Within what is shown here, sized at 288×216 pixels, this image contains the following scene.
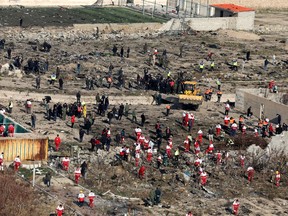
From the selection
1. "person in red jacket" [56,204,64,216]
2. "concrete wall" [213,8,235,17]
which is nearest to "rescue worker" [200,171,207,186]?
"person in red jacket" [56,204,64,216]

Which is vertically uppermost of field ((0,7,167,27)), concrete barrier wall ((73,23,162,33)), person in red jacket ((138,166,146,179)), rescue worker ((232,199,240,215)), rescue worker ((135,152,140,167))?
field ((0,7,167,27))

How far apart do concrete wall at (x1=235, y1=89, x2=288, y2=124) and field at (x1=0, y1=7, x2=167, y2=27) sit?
89.7 ft

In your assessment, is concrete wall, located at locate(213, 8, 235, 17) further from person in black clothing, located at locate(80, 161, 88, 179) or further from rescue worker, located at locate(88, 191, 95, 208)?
rescue worker, located at locate(88, 191, 95, 208)

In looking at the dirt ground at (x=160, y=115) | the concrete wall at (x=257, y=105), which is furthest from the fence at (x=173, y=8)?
the concrete wall at (x=257, y=105)

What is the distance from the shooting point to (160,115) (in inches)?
2876

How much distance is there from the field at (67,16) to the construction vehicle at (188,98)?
2589cm

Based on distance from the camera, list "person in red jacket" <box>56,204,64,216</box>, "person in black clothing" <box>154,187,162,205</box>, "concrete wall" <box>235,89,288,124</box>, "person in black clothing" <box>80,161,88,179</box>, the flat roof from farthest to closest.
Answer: the flat roof < "concrete wall" <box>235,89,288,124</box> < "person in black clothing" <box>80,161,88,179</box> < "person in black clothing" <box>154,187,162,205</box> < "person in red jacket" <box>56,204,64,216</box>

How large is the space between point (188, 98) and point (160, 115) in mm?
2565

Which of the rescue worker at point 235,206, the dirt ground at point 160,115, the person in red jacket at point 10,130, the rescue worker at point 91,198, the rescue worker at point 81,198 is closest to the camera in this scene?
the rescue worker at point 91,198

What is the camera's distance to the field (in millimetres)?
101062

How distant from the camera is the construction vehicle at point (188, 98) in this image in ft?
245

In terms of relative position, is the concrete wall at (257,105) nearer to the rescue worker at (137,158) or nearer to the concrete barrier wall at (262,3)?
the rescue worker at (137,158)

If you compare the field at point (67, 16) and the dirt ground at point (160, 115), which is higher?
the field at point (67, 16)

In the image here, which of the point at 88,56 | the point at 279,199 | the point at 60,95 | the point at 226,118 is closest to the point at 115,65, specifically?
the point at 88,56
